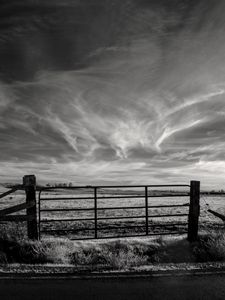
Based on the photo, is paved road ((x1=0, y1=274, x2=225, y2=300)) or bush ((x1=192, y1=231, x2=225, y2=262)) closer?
paved road ((x1=0, y1=274, x2=225, y2=300))

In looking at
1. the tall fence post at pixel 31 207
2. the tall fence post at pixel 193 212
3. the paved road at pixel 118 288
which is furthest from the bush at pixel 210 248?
the tall fence post at pixel 31 207

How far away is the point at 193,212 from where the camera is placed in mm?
8672

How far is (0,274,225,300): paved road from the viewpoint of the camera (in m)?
4.36

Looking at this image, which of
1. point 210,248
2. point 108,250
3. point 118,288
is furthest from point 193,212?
point 118,288

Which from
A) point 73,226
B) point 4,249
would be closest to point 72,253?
point 4,249

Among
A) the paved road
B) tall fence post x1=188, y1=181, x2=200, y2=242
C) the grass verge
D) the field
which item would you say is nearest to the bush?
the grass verge

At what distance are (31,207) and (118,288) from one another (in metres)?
3.86

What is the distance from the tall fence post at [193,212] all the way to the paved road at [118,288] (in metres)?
3.20

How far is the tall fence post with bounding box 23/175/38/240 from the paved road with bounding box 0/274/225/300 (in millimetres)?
3020

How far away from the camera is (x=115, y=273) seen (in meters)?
5.30

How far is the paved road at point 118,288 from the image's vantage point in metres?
Result: 4.36

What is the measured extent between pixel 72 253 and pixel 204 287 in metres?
3.35

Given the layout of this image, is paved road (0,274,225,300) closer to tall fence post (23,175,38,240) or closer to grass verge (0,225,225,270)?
grass verge (0,225,225,270)

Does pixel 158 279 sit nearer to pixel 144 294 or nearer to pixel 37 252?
pixel 144 294
